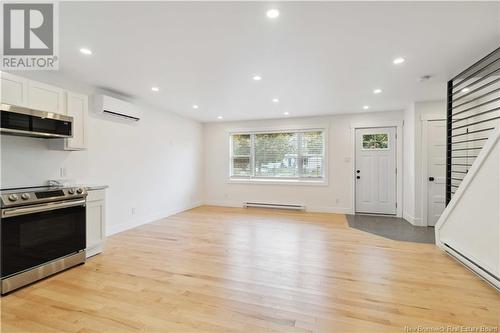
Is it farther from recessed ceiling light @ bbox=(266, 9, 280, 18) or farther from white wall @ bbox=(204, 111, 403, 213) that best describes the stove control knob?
white wall @ bbox=(204, 111, 403, 213)

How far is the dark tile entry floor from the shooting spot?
4.18 metres

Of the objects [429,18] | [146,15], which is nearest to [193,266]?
[146,15]

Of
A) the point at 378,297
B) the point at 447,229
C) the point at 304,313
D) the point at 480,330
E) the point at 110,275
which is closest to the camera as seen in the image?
the point at 480,330

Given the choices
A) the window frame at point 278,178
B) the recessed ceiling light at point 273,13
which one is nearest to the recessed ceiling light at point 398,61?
the recessed ceiling light at point 273,13

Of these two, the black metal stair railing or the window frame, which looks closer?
the black metal stair railing

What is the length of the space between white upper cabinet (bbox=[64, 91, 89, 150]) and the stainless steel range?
73cm

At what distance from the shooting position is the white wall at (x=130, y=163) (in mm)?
3143

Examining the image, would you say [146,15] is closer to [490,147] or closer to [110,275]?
[110,275]

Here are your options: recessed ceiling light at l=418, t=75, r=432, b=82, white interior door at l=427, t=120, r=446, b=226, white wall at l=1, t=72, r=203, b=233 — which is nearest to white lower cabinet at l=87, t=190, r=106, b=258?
white wall at l=1, t=72, r=203, b=233

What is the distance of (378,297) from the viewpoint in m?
2.30

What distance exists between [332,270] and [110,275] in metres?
2.55

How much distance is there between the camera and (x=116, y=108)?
164 inches
